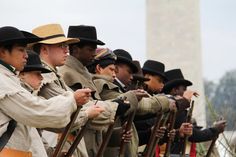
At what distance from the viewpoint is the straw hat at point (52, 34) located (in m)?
8.28

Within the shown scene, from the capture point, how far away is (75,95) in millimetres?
7117

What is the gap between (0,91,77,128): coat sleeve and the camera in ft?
22.4

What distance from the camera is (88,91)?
7137mm

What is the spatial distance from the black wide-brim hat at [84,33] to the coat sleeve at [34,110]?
208cm

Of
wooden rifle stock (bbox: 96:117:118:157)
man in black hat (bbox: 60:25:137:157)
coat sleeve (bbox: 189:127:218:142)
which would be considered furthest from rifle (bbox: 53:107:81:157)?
coat sleeve (bbox: 189:127:218:142)

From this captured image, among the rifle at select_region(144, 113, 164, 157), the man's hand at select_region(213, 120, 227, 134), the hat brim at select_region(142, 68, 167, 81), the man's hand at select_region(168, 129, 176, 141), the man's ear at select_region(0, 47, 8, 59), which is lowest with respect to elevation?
the man's hand at select_region(213, 120, 227, 134)

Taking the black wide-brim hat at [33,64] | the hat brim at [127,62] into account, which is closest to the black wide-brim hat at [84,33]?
the hat brim at [127,62]

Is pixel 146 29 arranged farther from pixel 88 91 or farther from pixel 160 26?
pixel 88 91

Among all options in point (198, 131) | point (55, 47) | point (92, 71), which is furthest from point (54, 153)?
point (198, 131)

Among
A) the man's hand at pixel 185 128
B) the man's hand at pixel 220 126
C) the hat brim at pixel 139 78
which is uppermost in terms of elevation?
the hat brim at pixel 139 78

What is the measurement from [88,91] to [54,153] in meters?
0.65

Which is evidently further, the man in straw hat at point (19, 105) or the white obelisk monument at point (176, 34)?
the white obelisk monument at point (176, 34)

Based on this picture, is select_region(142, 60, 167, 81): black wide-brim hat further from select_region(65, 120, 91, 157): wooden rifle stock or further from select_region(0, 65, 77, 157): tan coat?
select_region(0, 65, 77, 157): tan coat

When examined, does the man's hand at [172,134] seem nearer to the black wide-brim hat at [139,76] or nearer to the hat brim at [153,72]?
the black wide-brim hat at [139,76]
